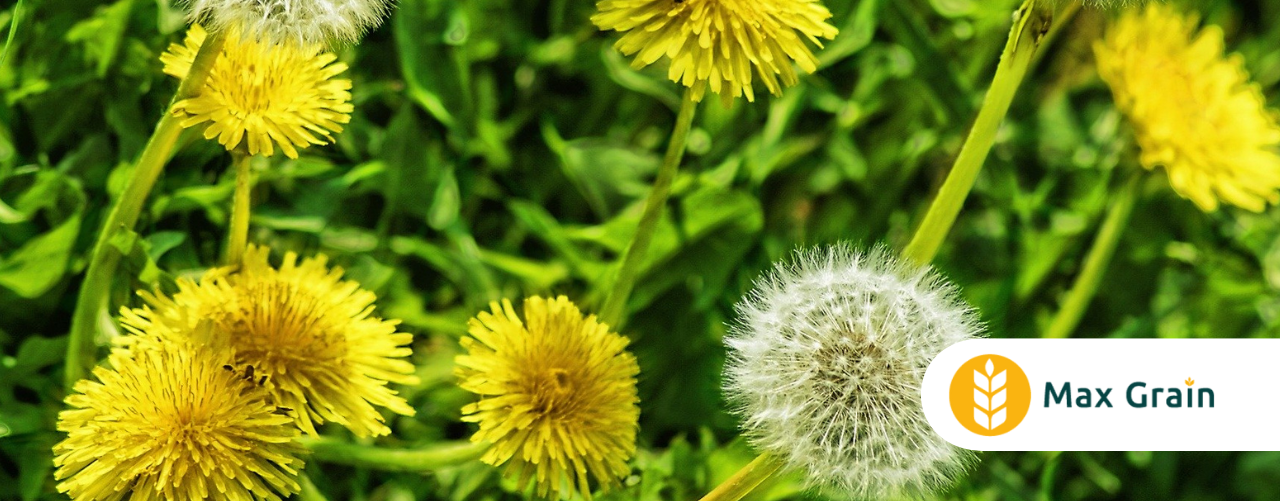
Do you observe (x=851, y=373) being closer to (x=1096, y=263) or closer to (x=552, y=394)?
(x=552, y=394)

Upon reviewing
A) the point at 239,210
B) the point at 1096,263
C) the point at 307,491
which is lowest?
the point at 307,491

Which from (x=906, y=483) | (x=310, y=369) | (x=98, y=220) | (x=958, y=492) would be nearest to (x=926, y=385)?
(x=906, y=483)

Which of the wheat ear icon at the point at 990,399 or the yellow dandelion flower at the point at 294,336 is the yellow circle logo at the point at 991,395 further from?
the yellow dandelion flower at the point at 294,336

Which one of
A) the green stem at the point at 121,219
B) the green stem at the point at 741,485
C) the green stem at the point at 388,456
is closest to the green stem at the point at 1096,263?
the green stem at the point at 741,485

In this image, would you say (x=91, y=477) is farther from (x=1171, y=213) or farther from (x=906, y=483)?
(x=1171, y=213)

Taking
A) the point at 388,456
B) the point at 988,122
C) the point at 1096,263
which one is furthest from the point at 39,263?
the point at 1096,263

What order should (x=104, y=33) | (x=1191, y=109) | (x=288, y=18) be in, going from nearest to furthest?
(x=288, y=18) → (x=104, y=33) → (x=1191, y=109)

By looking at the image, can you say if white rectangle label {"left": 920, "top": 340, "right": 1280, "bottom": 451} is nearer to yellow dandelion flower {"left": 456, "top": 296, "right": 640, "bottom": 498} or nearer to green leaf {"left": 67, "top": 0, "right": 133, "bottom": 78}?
yellow dandelion flower {"left": 456, "top": 296, "right": 640, "bottom": 498}
